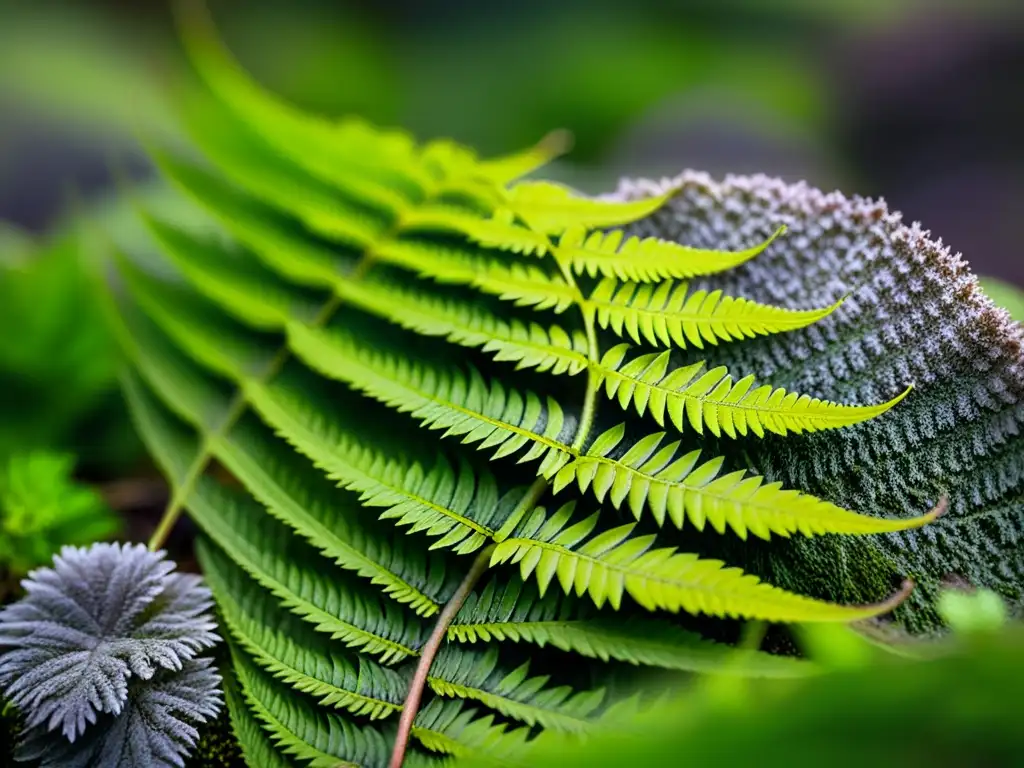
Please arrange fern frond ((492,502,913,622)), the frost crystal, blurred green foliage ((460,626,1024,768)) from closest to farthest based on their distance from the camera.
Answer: blurred green foliage ((460,626,1024,768)) < fern frond ((492,502,913,622)) < the frost crystal

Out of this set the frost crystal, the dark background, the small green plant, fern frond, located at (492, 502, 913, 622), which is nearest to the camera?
fern frond, located at (492, 502, 913, 622)

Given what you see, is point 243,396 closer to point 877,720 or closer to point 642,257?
point 642,257

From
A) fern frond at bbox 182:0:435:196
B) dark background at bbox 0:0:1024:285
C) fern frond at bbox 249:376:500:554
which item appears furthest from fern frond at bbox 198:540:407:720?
dark background at bbox 0:0:1024:285

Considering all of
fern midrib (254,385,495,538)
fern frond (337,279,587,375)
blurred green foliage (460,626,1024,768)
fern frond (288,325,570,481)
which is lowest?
blurred green foliage (460,626,1024,768)

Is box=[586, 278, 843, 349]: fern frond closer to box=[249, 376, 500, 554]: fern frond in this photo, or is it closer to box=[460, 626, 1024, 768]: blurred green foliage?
box=[249, 376, 500, 554]: fern frond

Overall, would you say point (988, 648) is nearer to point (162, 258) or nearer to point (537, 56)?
point (162, 258)

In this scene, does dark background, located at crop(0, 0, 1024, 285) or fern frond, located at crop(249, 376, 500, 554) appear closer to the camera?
fern frond, located at crop(249, 376, 500, 554)

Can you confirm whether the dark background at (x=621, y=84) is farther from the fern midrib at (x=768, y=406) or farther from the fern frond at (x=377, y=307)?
the fern midrib at (x=768, y=406)

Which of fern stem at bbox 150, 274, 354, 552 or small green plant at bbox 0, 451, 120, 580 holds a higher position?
fern stem at bbox 150, 274, 354, 552
